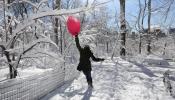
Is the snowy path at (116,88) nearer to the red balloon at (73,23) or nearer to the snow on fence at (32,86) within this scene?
the snow on fence at (32,86)

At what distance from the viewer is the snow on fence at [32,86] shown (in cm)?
618

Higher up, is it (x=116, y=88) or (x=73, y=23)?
(x=73, y=23)

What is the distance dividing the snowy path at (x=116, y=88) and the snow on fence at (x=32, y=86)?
261 millimetres

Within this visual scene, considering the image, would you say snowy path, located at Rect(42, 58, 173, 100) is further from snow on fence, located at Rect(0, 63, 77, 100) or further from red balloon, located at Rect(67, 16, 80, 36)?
red balloon, located at Rect(67, 16, 80, 36)

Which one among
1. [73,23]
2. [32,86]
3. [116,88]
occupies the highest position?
[73,23]

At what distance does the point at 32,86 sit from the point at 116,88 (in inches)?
127

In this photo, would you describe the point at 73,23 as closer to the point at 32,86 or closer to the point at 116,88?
the point at 32,86

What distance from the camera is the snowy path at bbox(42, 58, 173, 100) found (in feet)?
27.3

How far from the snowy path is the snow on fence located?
26 centimetres

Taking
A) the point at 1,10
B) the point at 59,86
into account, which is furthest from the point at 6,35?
the point at 59,86

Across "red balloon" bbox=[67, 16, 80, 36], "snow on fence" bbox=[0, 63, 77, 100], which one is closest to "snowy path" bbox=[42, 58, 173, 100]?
"snow on fence" bbox=[0, 63, 77, 100]

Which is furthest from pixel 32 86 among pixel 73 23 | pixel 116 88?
pixel 116 88

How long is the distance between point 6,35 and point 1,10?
1.03 meters

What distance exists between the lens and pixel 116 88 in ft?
31.4
